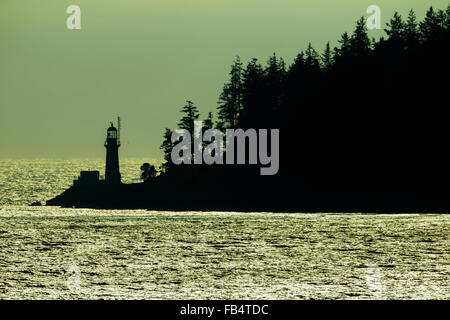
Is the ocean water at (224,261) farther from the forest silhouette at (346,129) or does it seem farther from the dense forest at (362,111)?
the dense forest at (362,111)

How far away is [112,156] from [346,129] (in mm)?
37239

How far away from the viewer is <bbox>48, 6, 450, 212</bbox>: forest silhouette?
52.7m

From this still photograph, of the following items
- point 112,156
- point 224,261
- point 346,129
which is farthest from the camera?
point 112,156

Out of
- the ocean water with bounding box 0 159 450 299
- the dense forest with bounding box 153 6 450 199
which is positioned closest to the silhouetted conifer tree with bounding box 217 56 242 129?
the dense forest with bounding box 153 6 450 199

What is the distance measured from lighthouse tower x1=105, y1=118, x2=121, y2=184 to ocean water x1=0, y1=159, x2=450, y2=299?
7616 cm

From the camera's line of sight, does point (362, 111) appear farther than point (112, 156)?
No

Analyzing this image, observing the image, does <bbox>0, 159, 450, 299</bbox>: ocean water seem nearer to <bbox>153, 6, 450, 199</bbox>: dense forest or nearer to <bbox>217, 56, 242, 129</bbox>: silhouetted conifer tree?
<bbox>153, 6, 450, 199</bbox>: dense forest

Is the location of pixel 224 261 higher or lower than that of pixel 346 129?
lower

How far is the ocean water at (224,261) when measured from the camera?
18.3 ft

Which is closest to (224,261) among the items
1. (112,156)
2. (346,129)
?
(346,129)

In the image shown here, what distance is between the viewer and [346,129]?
64750 millimetres

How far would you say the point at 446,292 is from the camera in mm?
5410

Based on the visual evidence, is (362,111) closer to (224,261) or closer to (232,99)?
(232,99)

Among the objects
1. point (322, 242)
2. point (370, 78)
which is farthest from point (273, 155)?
point (322, 242)
